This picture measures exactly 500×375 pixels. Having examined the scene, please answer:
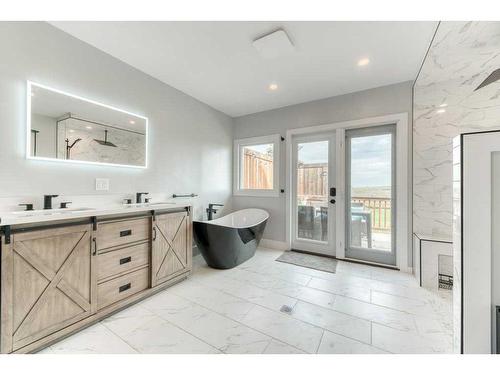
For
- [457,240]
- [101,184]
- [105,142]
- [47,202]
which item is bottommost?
[457,240]

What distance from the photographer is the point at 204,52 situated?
2.04m

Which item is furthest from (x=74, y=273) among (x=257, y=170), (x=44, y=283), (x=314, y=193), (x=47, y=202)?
(x=314, y=193)

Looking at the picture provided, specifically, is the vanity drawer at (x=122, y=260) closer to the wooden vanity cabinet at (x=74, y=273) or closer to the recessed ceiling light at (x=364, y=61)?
the wooden vanity cabinet at (x=74, y=273)

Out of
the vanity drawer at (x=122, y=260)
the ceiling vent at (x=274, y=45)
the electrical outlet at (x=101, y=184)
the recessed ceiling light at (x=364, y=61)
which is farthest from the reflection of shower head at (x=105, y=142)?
the recessed ceiling light at (x=364, y=61)

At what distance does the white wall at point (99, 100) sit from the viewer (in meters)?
1.51

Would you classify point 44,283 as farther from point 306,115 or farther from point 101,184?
point 306,115

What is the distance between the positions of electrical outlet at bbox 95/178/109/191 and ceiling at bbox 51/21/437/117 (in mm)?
1296

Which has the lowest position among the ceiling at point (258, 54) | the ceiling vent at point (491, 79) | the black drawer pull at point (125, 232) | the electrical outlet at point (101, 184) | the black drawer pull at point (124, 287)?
the black drawer pull at point (124, 287)

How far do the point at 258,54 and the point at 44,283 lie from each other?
101 inches

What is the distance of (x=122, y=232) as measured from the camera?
1.75 metres

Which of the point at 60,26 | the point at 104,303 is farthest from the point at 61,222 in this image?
the point at 60,26

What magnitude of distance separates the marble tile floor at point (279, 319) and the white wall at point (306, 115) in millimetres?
1283
